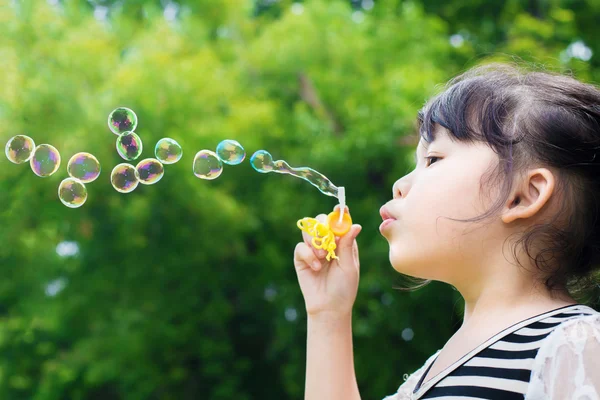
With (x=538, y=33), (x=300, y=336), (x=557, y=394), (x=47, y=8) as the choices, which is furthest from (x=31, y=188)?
(x=557, y=394)

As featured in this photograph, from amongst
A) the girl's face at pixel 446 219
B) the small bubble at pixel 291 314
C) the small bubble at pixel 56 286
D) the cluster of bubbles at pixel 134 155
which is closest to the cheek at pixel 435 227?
the girl's face at pixel 446 219

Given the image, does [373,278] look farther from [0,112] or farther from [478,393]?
[478,393]

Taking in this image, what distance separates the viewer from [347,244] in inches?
51.6

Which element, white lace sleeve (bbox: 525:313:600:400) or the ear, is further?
the ear

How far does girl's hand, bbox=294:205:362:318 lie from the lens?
1.27 meters

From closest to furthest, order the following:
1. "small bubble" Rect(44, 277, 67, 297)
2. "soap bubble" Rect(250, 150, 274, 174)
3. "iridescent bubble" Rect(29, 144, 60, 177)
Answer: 1. "soap bubble" Rect(250, 150, 274, 174)
2. "iridescent bubble" Rect(29, 144, 60, 177)
3. "small bubble" Rect(44, 277, 67, 297)

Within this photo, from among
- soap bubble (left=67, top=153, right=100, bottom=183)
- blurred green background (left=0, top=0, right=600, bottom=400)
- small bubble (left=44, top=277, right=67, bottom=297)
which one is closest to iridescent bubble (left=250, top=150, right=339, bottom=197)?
soap bubble (left=67, top=153, right=100, bottom=183)

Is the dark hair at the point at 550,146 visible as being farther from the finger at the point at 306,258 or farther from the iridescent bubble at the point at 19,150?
the iridescent bubble at the point at 19,150

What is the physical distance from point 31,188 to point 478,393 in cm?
495

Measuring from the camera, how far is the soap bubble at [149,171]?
1846mm

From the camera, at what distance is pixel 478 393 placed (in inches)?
38.3

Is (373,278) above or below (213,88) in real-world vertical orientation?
below

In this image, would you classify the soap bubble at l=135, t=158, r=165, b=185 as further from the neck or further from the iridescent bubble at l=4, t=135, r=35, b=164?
the neck

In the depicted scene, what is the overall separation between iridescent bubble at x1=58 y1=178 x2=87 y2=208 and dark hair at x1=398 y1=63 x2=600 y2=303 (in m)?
1.02
